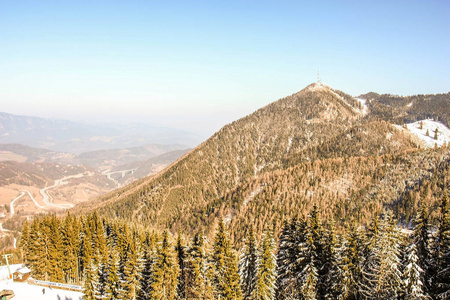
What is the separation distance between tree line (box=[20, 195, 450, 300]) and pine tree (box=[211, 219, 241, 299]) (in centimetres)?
14

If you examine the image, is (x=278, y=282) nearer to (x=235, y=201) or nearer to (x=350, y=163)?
(x=235, y=201)

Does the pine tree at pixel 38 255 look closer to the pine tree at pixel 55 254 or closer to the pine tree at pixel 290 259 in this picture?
the pine tree at pixel 55 254

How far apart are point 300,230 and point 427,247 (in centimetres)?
1590

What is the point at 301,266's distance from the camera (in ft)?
137

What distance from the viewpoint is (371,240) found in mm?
39094

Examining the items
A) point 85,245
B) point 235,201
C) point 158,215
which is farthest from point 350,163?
point 85,245

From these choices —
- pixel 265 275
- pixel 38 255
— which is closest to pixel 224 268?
pixel 265 275

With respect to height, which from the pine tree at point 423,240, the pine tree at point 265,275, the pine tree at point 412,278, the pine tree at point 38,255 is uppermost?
the pine tree at point 423,240

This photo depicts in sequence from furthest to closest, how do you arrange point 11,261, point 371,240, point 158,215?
1. point 158,215
2. point 11,261
3. point 371,240

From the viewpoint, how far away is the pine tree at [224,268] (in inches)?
1692

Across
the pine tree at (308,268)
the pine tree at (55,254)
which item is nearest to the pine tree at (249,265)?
the pine tree at (308,268)

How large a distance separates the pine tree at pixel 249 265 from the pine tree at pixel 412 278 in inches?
772

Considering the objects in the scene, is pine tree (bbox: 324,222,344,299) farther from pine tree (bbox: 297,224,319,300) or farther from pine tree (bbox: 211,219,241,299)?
pine tree (bbox: 211,219,241,299)

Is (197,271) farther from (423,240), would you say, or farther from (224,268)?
(423,240)
